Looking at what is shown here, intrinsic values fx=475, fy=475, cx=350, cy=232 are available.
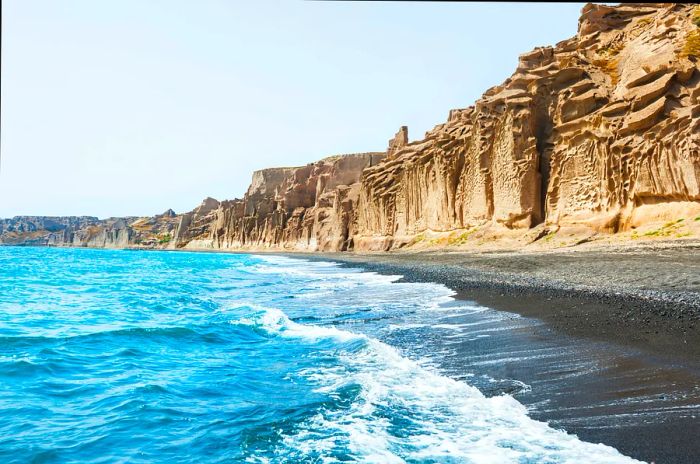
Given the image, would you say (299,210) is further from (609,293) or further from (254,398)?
(254,398)

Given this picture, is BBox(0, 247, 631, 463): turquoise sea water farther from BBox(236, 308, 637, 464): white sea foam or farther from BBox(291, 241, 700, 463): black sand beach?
BBox(291, 241, 700, 463): black sand beach

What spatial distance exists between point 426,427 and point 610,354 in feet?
14.0

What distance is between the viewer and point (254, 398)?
7.83 meters

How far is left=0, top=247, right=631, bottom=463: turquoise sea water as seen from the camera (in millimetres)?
5773

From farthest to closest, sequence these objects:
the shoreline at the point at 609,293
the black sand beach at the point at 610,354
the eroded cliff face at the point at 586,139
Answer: the eroded cliff face at the point at 586,139, the shoreline at the point at 609,293, the black sand beach at the point at 610,354

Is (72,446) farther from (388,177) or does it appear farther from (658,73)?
(388,177)

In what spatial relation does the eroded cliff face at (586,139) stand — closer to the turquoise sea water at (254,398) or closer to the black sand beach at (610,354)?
the black sand beach at (610,354)

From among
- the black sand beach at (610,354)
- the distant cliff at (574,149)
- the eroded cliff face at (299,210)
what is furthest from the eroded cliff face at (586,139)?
the eroded cliff face at (299,210)

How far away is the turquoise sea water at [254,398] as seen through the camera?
577cm

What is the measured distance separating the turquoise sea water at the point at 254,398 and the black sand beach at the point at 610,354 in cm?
49

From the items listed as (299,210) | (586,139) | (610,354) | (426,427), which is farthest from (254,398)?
(299,210)

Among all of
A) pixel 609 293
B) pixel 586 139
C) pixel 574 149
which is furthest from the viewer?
pixel 574 149

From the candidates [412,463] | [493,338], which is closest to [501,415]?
[412,463]

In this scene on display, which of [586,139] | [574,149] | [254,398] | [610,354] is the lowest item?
[254,398]
